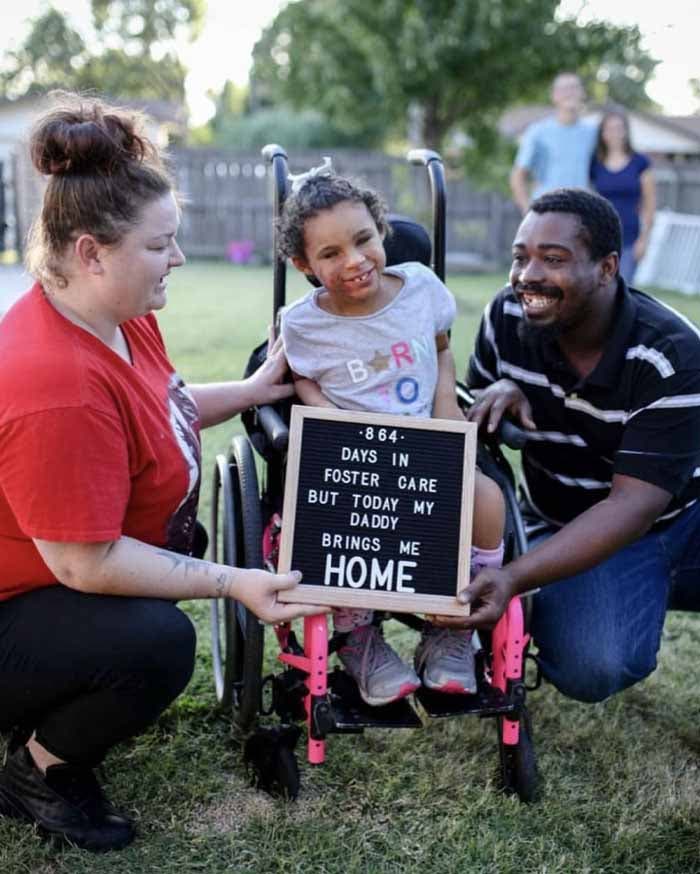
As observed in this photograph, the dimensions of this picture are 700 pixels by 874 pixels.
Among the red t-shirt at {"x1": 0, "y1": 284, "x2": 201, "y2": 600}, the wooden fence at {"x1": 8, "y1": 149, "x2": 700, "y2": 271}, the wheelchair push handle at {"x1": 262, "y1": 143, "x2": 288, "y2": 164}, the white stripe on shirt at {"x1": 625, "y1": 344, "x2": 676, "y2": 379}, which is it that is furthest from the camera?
the wooden fence at {"x1": 8, "y1": 149, "x2": 700, "y2": 271}

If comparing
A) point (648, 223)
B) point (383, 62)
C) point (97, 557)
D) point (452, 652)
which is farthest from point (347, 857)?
point (383, 62)

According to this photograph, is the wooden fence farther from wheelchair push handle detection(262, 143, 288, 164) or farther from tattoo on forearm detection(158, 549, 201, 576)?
tattoo on forearm detection(158, 549, 201, 576)

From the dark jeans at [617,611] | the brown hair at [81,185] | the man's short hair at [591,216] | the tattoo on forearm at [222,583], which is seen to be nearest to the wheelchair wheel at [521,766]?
the dark jeans at [617,611]

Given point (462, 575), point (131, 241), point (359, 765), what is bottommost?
point (359, 765)

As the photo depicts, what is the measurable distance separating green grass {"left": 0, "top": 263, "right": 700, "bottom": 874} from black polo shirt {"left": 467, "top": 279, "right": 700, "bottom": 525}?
62cm

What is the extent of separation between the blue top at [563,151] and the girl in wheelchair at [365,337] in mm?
5097

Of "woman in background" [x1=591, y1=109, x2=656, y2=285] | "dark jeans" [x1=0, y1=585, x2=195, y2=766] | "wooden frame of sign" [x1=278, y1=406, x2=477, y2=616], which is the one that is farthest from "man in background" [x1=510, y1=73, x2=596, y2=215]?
"dark jeans" [x1=0, y1=585, x2=195, y2=766]

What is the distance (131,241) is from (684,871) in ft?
6.06

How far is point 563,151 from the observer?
743cm

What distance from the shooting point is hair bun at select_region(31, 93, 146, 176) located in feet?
6.86

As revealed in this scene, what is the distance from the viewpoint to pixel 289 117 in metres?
28.4

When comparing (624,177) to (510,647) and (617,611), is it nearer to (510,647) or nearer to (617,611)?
(617,611)

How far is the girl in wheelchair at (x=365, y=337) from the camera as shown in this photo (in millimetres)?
2479

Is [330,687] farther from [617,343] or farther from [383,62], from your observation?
[383,62]
